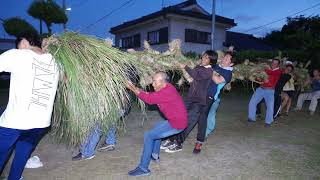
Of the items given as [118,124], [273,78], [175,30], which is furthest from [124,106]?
[175,30]

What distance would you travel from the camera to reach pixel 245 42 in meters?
27.1

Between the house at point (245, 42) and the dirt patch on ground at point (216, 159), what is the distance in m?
18.7

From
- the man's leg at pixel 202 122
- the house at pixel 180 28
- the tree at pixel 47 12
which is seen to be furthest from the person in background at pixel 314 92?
the tree at pixel 47 12

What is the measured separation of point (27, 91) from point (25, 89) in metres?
0.03

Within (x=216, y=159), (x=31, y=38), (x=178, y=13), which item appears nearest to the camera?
(x=31, y=38)

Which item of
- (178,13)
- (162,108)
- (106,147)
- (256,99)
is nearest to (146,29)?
(178,13)

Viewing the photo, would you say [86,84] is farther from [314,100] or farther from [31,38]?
[314,100]

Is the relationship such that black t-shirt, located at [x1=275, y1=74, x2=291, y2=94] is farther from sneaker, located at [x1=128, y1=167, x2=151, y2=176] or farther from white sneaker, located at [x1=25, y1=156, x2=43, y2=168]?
white sneaker, located at [x1=25, y1=156, x2=43, y2=168]

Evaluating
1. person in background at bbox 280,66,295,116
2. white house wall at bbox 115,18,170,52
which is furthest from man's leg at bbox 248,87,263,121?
white house wall at bbox 115,18,170,52

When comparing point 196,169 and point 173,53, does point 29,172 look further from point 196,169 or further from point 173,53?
point 173,53

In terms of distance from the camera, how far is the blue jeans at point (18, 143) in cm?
340

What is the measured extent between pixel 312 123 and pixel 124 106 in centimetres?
617

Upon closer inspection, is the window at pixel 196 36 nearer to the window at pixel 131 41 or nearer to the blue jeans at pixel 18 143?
the window at pixel 131 41

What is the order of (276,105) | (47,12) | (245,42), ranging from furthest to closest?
(245,42) → (47,12) → (276,105)
